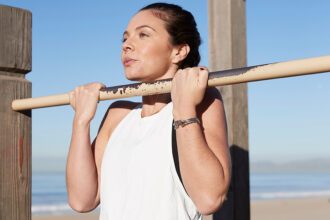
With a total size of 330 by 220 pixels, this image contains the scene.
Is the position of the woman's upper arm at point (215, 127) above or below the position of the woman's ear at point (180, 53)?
below

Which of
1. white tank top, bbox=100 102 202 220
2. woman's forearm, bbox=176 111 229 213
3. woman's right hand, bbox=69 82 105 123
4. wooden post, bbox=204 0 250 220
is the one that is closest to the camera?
woman's forearm, bbox=176 111 229 213

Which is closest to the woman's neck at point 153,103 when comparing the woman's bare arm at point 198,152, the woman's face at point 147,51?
the woman's face at point 147,51

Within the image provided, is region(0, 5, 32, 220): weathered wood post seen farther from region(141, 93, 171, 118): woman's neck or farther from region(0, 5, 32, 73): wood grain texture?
region(141, 93, 171, 118): woman's neck

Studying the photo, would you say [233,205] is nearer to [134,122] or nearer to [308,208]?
[134,122]

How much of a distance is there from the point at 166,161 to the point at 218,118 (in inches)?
9.8

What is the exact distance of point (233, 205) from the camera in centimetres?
240

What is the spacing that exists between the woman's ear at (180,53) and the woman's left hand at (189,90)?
334 mm

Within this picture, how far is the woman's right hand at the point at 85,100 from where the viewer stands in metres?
1.86

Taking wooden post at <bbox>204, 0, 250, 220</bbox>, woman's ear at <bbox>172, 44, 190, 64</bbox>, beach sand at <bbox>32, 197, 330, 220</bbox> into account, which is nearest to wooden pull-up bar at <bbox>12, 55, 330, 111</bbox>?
woman's ear at <bbox>172, 44, 190, 64</bbox>

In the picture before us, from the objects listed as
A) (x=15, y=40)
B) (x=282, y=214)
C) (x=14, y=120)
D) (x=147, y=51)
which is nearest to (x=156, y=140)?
(x=147, y=51)

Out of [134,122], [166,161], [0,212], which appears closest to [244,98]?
[134,122]

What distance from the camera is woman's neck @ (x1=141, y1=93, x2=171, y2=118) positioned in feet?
6.12

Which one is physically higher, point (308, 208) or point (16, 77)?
point (16, 77)

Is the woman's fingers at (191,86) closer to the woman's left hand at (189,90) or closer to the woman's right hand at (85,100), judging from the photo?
the woman's left hand at (189,90)
